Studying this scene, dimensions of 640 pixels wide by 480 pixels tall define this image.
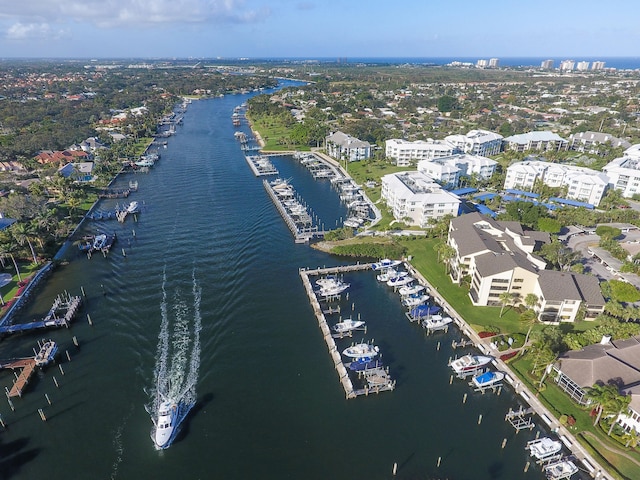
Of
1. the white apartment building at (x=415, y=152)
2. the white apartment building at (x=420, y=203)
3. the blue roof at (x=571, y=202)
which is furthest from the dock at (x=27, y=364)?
the blue roof at (x=571, y=202)

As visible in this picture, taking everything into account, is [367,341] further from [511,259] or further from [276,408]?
[511,259]

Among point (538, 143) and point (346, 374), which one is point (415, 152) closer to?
point (538, 143)

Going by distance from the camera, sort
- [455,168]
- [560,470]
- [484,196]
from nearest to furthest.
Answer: [560,470], [484,196], [455,168]

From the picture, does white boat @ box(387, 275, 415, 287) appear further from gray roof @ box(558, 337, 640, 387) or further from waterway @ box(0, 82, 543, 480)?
gray roof @ box(558, 337, 640, 387)

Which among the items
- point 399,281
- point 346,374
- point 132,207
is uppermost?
point 132,207

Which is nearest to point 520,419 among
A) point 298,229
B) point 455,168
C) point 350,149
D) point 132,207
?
point 298,229

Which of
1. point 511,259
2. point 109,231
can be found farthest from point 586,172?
point 109,231

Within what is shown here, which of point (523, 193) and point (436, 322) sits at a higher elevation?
point (523, 193)
